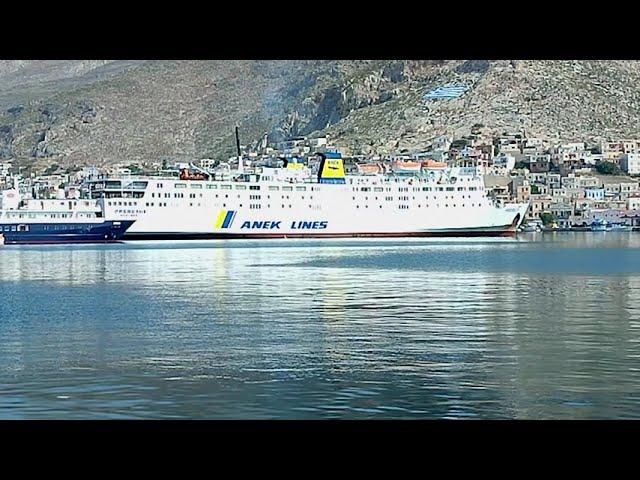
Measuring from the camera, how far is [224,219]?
51.7 meters

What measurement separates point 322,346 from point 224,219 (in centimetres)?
4067

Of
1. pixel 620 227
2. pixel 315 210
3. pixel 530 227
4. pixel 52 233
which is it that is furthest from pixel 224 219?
pixel 620 227

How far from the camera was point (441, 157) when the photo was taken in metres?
91.4

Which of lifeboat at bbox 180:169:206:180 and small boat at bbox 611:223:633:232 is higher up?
lifeboat at bbox 180:169:206:180

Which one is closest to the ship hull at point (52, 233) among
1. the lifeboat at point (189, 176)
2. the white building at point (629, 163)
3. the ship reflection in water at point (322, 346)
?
the lifeboat at point (189, 176)

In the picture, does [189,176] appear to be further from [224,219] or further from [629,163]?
[629,163]

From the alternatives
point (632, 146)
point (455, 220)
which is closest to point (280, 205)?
point (455, 220)

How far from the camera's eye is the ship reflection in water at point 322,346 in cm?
775

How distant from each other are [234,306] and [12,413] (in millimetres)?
9072

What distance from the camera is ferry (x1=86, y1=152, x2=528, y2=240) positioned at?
50.9 meters

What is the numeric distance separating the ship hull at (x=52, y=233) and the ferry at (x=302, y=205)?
1.25m

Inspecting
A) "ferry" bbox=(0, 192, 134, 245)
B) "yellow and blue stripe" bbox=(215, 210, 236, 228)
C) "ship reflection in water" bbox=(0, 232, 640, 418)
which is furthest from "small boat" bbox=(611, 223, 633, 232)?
"ship reflection in water" bbox=(0, 232, 640, 418)

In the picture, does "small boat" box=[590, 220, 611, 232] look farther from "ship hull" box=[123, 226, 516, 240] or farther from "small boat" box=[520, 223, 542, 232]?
"ship hull" box=[123, 226, 516, 240]

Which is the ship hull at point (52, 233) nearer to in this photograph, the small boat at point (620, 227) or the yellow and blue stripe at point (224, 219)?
the yellow and blue stripe at point (224, 219)
